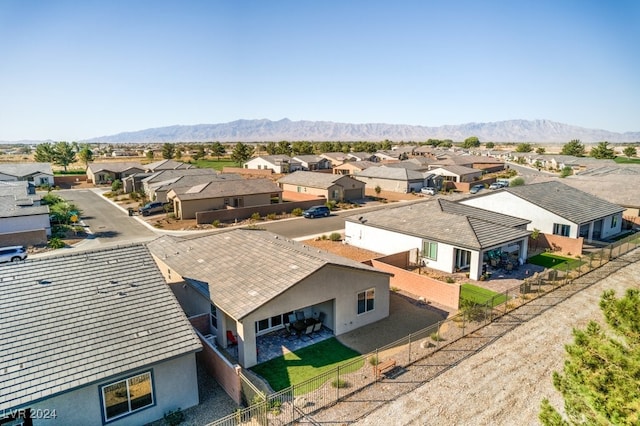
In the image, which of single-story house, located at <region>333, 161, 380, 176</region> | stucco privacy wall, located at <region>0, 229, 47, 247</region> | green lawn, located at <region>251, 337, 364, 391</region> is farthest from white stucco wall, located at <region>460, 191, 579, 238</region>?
single-story house, located at <region>333, 161, 380, 176</region>

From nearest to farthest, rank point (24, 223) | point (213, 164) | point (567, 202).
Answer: point (24, 223), point (567, 202), point (213, 164)

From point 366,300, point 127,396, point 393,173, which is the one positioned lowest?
point 127,396

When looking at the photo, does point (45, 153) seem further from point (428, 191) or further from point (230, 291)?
point (230, 291)

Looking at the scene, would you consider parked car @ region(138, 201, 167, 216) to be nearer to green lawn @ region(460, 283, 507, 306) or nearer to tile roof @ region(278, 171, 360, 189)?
tile roof @ region(278, 171, 360, 189)

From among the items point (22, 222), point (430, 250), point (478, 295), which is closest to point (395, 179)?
point (430, 250)

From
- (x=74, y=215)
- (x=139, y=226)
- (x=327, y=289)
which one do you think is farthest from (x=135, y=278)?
(x=74, y=215)

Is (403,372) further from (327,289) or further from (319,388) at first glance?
(327,289)

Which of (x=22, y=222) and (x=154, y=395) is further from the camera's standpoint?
(x=22, y=222)
